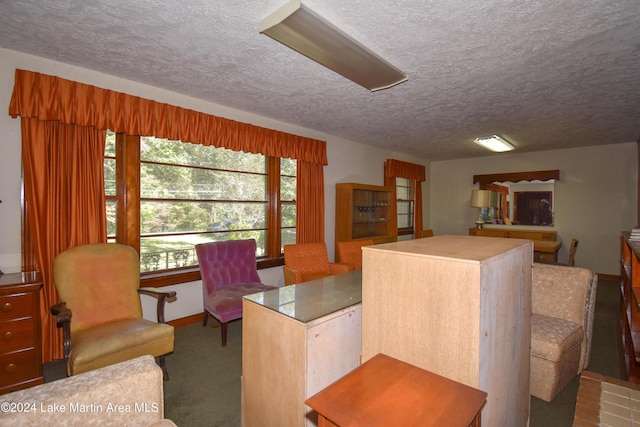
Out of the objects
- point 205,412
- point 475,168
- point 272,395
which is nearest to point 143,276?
point 205,412

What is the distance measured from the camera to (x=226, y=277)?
130 inches

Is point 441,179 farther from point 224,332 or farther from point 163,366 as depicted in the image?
point 163,366

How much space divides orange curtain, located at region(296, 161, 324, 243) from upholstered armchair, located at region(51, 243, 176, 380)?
224cm

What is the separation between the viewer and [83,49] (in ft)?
7.45

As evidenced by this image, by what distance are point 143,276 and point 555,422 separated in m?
3.56

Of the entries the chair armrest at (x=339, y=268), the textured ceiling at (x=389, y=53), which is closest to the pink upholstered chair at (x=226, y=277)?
the chair armrest at (x=339, y=268)

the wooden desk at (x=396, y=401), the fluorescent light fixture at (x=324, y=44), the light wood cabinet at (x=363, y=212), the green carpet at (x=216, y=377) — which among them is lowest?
the green carpet at (x=216, y=377)

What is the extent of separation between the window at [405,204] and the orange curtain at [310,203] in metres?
2.66

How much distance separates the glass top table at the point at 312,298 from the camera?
1382 mm

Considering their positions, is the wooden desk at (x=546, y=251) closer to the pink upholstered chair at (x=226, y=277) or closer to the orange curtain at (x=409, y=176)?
the orange curtain at (x=409, y=176)

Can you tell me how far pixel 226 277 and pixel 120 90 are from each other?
83.6 inches

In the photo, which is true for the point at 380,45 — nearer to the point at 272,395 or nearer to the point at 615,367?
the point at 272,395

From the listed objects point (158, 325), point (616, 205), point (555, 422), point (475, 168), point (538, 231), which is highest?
point (475, 168)

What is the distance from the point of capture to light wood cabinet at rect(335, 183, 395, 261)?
15.9 ft
